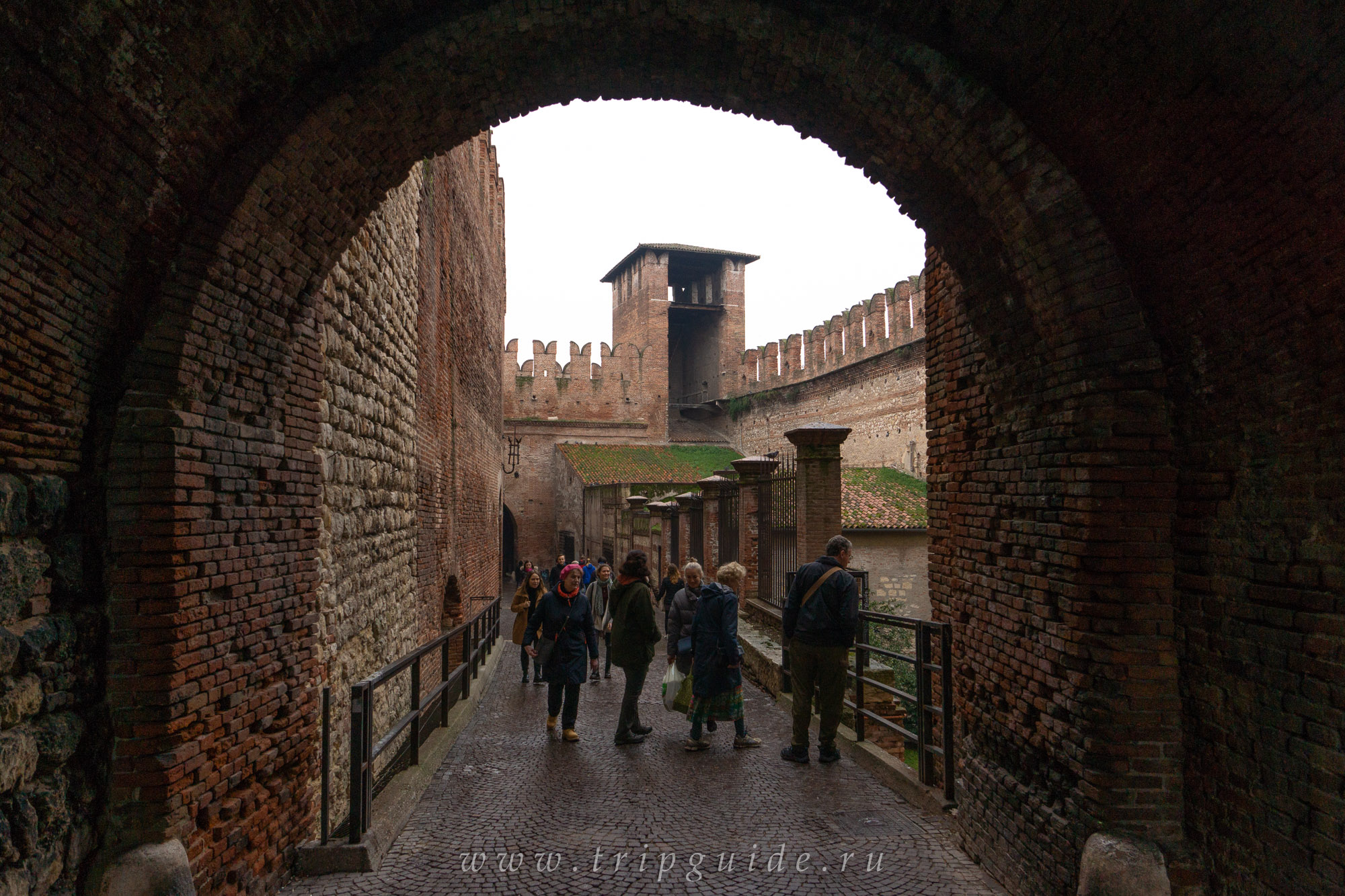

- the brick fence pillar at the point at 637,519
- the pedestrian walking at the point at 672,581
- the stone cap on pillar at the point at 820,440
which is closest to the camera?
the stone cap on pillar at the point at 820,440

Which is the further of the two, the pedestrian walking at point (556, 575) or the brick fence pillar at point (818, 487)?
the brick fence pillar at point (818, 487)

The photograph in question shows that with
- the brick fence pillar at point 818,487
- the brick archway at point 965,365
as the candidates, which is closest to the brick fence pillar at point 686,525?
the brick fence pillar at point 818,487

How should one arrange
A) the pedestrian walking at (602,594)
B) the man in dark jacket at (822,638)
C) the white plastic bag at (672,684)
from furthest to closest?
the pedestrian walking at (602,594)
the white plastic bag at (672,684)
the man in dark jacket at (822,638)

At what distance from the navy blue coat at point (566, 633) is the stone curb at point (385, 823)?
0.96 metres

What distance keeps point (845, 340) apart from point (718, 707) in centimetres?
2056

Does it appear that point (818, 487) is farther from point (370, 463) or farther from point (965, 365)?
point (370, 463)

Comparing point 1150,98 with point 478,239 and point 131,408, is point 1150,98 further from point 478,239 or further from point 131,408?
point 478,239

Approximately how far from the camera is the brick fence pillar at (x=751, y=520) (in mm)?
10984

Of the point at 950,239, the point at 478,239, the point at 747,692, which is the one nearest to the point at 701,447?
the point at 478,239

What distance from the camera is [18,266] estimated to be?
2.61 m

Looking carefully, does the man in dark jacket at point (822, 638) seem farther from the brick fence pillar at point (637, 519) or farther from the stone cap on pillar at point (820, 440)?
the brick fence pillar at point (637, 519)

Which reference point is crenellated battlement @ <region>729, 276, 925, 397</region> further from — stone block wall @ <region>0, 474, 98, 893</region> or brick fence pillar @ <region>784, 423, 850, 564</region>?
stone block wall @ <region>0, 474, 98, 893</region>

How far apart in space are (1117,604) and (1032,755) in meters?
0.87

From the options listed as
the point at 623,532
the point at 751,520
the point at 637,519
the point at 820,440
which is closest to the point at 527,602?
the point at 751,520
